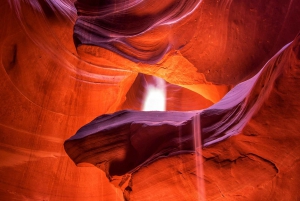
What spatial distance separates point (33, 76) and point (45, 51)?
0.33 meters

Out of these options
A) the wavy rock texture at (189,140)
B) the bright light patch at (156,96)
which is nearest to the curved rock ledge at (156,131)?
the wavy rock texture at (189,140)

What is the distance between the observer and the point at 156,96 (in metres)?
5.72

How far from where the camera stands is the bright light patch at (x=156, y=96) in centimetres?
554

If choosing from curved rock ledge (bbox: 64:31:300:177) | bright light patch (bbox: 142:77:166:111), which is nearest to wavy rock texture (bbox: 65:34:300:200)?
curved rock ledge (bbox: 64:31:300:177)

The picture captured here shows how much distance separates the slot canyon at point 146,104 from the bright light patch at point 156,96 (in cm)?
14

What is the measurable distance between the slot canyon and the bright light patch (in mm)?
138

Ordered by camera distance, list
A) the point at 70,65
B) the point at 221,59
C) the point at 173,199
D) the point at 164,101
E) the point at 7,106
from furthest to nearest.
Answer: the point at 164,101 → the point at 70,65 → the point at 7,106 → the point at 221,59 → the point at 173,199

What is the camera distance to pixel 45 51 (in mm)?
3971

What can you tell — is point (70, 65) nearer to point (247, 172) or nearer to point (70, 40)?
point (70, 40)

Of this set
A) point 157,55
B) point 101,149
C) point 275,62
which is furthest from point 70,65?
point 275,62

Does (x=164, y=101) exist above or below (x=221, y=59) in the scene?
below

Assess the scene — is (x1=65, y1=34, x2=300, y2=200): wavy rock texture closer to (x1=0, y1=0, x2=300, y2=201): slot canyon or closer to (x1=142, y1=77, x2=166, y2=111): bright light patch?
(x1=0, y1=0, x2=300, y2=201): slot canyon

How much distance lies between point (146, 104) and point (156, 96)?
34 centimetres

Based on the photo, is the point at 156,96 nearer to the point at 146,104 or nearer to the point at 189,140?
the point at 146,104
